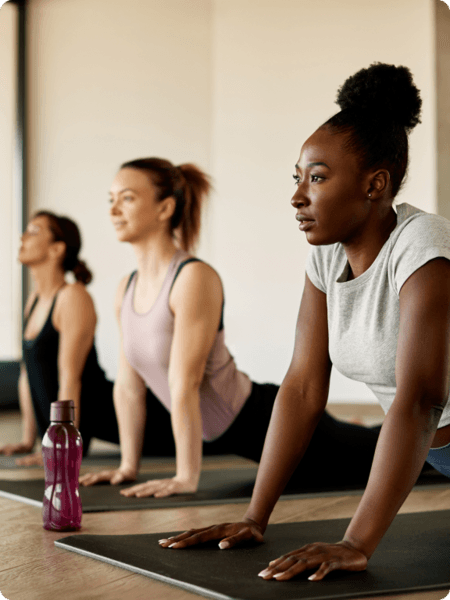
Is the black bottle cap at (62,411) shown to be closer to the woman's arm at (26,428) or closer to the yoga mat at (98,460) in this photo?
the yoga mat at (98,460)

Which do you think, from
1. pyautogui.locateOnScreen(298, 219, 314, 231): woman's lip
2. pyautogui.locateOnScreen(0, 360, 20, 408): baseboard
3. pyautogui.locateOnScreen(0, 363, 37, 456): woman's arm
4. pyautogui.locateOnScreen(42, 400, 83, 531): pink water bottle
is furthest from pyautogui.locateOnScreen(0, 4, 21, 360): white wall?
pyautogui.locateOnScreen(298, 219, 314, 231): woman's lip

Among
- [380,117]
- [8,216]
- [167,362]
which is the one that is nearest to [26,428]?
[167,362]

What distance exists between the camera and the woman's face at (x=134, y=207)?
1894 mm

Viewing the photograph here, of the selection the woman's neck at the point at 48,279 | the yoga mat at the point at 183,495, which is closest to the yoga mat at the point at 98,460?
the yoga mat at the point at 183,495

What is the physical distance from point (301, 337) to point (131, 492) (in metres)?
0.70

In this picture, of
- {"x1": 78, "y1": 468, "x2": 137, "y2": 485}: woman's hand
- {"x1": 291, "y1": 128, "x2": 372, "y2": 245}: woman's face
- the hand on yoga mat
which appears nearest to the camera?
{"x1": 291, "y1": 128, "x2": 372, "y2": 245}: woman's face

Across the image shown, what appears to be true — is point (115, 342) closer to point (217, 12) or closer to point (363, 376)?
point (217, 12)

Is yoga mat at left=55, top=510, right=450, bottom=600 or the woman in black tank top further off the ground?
the woman in black tank top

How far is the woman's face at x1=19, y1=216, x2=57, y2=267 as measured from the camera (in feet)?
8.09

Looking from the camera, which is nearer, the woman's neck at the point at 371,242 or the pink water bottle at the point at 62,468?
the woman's neck at the point at 371,242

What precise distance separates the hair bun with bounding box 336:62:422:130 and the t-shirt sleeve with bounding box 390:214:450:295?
6.3 inches

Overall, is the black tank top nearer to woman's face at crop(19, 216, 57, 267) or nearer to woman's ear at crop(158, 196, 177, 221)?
woman's face at crop(19, 216, 57, 267)

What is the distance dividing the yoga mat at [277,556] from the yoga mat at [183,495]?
33cm

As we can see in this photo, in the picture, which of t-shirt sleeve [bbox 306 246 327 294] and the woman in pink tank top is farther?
the woman in pink tank top
